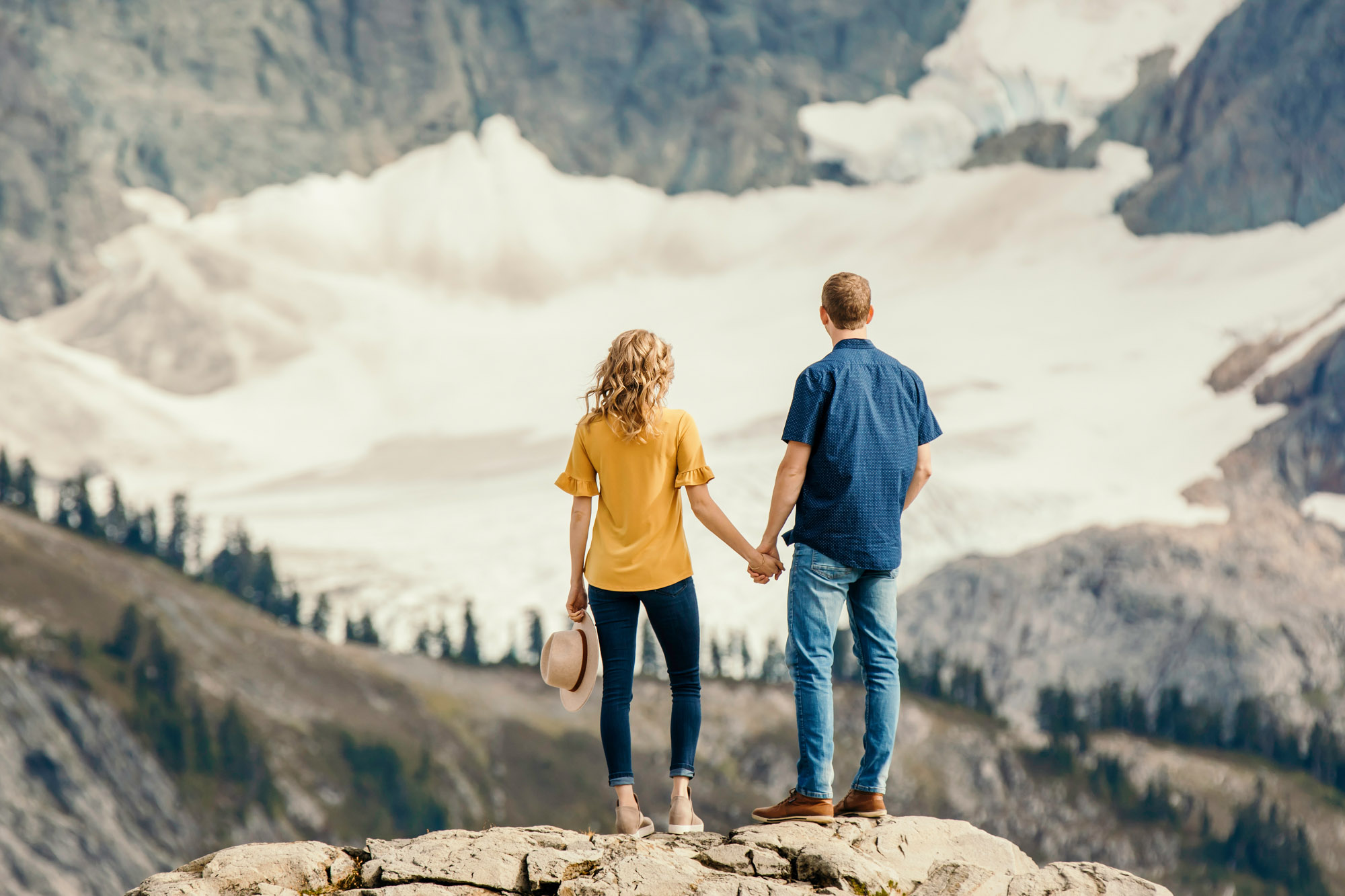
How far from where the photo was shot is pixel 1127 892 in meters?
10.6

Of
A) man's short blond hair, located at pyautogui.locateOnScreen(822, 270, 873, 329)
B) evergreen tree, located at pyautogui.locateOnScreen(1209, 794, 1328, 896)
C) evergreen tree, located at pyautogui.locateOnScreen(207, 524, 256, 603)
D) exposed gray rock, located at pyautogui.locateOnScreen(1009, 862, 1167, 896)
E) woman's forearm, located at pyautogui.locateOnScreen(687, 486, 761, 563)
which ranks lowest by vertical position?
evergreen tree, located at pyautogui.locateOnScreen(1209, 794, 1328, 896)

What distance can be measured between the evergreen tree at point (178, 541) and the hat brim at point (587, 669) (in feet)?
616

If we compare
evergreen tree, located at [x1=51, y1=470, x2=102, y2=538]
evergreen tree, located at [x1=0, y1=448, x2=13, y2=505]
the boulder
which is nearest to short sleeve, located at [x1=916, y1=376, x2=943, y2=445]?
the boulder

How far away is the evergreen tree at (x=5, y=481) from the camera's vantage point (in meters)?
188

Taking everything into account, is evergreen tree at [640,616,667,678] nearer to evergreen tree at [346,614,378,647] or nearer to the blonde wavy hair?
evergreen tree at [346,614,378,647]

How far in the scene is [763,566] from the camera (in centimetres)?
1062

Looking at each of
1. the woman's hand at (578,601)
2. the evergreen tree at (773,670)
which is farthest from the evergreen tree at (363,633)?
the woman's hand at (578,601)

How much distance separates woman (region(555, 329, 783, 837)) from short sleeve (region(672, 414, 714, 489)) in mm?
10

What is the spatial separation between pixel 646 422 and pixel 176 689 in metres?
155

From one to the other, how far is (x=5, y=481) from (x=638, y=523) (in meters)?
201

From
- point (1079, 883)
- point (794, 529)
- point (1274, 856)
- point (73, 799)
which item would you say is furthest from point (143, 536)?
point (1079, 883)

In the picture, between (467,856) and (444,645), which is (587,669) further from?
(444,645)

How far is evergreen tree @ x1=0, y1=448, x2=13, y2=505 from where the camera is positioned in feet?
616

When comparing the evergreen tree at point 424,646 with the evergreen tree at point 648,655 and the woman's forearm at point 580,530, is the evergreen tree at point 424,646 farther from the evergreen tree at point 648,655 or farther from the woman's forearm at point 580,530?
the woman's forearm at point 580,530
